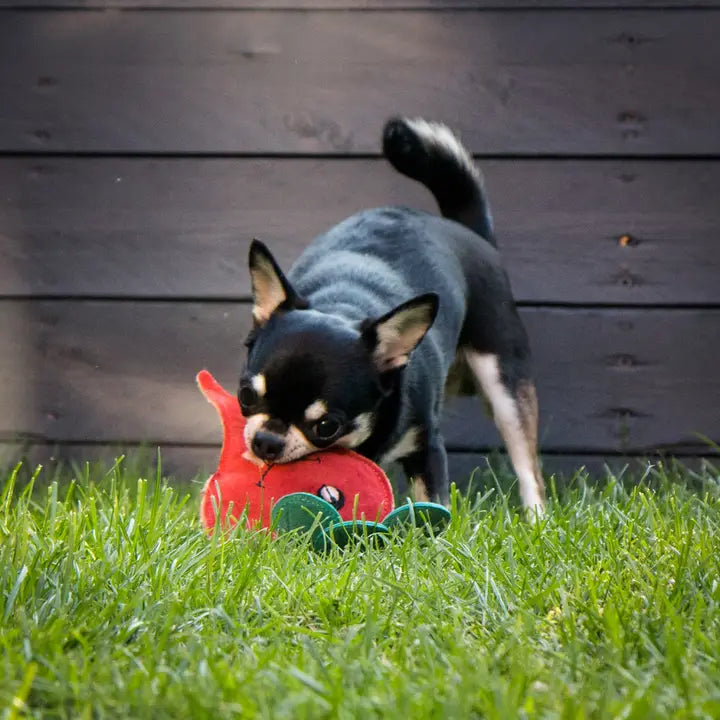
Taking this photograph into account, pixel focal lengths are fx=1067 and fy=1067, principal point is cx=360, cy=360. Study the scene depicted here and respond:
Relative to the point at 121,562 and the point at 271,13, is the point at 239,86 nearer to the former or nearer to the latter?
the point at 271,13

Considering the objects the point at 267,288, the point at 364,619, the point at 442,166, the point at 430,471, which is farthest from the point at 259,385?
the point at 442,166

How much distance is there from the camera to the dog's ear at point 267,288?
2.41m

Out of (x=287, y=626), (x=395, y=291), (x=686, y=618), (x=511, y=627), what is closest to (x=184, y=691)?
(x=287, y=626)

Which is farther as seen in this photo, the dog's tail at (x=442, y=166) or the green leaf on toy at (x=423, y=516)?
the dog's tail at (x=442, y=166)

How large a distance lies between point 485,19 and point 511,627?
7.42ft

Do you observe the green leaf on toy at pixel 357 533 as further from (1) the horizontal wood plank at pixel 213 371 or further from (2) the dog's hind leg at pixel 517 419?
(1) the horizontal wood plank at pixel 213 371

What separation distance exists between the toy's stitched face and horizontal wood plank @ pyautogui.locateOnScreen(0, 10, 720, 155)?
115cm

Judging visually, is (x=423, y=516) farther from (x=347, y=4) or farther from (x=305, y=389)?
(x=347, y=4)

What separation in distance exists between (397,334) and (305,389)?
25 centimetres

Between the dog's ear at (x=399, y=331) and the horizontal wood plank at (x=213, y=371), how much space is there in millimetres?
1006

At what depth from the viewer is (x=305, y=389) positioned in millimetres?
2287

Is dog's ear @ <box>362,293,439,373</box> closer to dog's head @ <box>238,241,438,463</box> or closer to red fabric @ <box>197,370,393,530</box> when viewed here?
dog's head @ <box>238,241,438,463</box>

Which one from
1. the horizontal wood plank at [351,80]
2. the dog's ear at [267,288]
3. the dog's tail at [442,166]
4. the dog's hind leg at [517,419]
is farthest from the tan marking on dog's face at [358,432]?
the horizontal wood plank at [351,80]

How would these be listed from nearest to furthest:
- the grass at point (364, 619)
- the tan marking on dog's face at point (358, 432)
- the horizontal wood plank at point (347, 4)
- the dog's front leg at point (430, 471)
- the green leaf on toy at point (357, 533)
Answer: the grass at point (364, 619) < the green leaf on toy at point (357, 533) < the tan marking on dog's face at point (358, 432) < the dog's front leg at point (430, 471) < the horizontal wood plank at point (347, 4)
